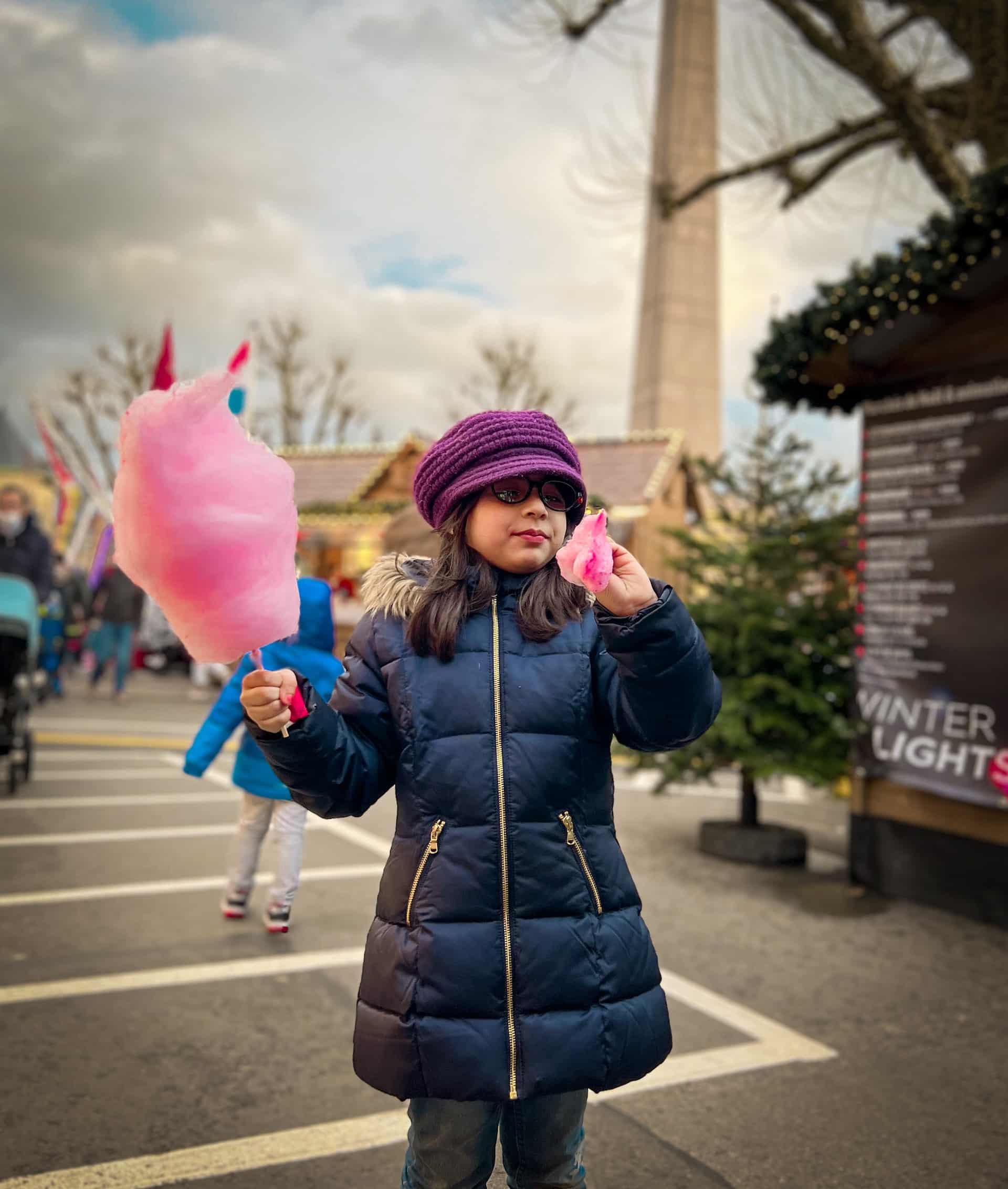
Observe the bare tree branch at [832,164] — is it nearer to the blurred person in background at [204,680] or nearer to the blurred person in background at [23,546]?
the blurred person in background at [23,546]

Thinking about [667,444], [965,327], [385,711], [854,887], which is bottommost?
[854,887]

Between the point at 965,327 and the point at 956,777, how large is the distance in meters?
2.39

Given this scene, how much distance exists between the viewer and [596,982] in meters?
1.99

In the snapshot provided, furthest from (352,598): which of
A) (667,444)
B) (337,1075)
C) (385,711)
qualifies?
(385,711)

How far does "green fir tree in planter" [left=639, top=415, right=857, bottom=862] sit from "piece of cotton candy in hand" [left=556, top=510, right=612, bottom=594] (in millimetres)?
4750

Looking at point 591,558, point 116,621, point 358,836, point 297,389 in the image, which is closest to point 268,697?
point 591,558

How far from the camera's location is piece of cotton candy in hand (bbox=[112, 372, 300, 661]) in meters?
1.64

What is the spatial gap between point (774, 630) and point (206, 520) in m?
5.37

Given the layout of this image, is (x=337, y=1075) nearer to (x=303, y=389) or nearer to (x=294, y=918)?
(x=294, y=918)

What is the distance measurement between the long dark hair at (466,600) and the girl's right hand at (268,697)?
33cm

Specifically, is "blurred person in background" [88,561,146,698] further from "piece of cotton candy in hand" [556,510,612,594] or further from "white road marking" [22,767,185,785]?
"piece of cotton candy in hand" [556,510,612,594]

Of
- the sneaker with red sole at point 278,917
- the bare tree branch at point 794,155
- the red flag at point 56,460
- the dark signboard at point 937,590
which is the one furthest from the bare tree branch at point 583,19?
the red flag at point 56,460

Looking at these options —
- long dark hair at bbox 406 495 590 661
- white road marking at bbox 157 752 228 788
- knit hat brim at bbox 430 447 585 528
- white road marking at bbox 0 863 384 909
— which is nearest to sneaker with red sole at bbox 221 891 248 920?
white road marking at bbox 0 863 384 909

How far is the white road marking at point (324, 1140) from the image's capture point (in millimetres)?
2754
